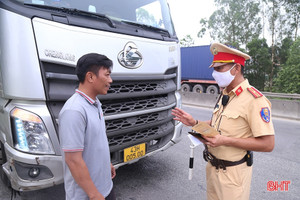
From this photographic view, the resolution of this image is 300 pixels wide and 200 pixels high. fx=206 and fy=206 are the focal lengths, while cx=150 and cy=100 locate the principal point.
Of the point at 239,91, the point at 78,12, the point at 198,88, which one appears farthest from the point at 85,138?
the point at 198,88

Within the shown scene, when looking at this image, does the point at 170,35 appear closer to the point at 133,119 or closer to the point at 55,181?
the point at 133,119

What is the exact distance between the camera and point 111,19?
218 centimetres

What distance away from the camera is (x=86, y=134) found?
126cm

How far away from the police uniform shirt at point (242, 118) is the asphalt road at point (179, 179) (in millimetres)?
1257

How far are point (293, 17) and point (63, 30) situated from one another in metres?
27.0

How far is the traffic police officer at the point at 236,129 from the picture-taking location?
55.1 inches

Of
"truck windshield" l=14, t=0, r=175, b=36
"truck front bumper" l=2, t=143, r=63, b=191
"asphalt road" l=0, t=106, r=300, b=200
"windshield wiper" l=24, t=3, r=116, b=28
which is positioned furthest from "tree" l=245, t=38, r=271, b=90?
"truck front bumper" l=2, t=143, r=63, b=191

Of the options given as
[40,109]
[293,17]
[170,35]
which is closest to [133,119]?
[40,109]

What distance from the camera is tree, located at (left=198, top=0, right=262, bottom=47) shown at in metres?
23.5

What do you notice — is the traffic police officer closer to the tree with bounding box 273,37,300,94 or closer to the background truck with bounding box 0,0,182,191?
the background truck with bounding box 0,0,182,191

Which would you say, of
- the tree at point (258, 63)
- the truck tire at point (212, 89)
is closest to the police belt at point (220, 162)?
the truck tire at point (212, 89)

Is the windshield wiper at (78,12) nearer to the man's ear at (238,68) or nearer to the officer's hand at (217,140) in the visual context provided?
the man's ear at (238,68)

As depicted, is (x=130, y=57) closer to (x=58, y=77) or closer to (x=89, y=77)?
(x=58, y=77)

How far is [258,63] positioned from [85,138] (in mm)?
21616
